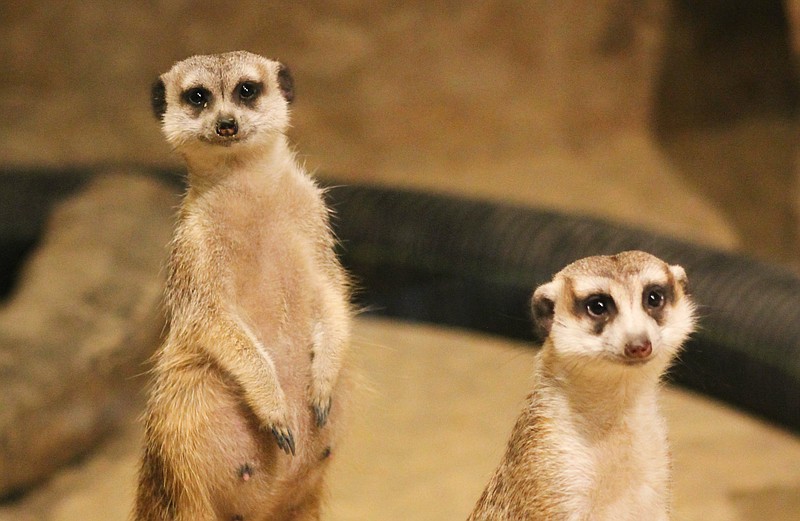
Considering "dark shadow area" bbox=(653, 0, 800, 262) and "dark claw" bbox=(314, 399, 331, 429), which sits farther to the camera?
"dark shadow area" bbox=(653, 0, 800, 262)

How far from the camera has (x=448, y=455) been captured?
370 centimetres

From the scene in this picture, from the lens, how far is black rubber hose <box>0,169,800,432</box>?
390 cm

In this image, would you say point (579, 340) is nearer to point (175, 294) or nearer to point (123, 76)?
point (175, 294)

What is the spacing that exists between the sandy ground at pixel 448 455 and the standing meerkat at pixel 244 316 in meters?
1.17

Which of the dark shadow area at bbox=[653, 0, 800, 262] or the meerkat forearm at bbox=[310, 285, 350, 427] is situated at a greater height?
the meerkat forearm at bbox=[310, 285, 350, 427]

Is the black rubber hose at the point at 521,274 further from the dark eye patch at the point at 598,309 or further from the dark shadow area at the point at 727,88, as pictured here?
the dark eye patch at the point at 598,309

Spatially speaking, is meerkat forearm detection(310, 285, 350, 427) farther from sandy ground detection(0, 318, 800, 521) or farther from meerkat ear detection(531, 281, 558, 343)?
sandy ground detection(0, 318, 800, 521)

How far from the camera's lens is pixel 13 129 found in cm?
576

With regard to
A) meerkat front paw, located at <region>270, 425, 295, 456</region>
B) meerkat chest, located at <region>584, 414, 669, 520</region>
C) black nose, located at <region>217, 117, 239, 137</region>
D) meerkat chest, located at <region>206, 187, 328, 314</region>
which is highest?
black nose, located at <region>217, 117, 239, 137</region>

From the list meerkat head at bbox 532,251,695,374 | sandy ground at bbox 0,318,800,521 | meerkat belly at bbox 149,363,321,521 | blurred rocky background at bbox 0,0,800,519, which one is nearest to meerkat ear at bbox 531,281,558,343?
meerkat head at bbox 532,251,695,374

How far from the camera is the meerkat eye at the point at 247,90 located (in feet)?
5.77

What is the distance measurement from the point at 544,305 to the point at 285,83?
0.54 meters

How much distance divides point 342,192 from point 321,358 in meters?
2.81

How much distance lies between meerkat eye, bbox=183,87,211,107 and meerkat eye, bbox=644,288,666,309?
0.73 meters
